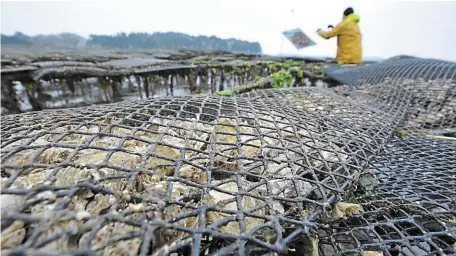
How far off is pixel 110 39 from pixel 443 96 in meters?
41.4

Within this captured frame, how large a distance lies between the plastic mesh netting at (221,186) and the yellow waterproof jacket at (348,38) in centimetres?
805

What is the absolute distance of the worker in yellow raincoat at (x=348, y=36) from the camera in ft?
30.8

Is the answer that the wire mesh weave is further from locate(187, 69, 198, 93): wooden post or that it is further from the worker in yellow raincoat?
locate(187, 69, 198, 93): wooden post

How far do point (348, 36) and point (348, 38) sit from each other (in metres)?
0.07

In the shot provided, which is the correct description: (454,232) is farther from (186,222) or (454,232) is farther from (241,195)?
(186,222)

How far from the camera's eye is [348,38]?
9609 millimetres

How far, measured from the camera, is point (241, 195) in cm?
125

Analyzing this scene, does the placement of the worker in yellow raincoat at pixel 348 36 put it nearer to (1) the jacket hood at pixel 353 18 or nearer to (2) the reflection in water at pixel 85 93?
(1) the jacket hood at pixel 353 18

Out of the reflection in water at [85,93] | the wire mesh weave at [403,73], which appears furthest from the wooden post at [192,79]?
the wire mesh weave at [403,73]

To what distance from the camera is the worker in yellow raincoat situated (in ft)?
30.8

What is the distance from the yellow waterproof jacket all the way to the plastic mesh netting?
8049 mm

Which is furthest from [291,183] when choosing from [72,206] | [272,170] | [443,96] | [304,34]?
[304,34]

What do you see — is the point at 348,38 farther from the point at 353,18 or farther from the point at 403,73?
the point at 403,73

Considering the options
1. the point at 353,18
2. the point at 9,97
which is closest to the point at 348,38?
the point at 353,18
